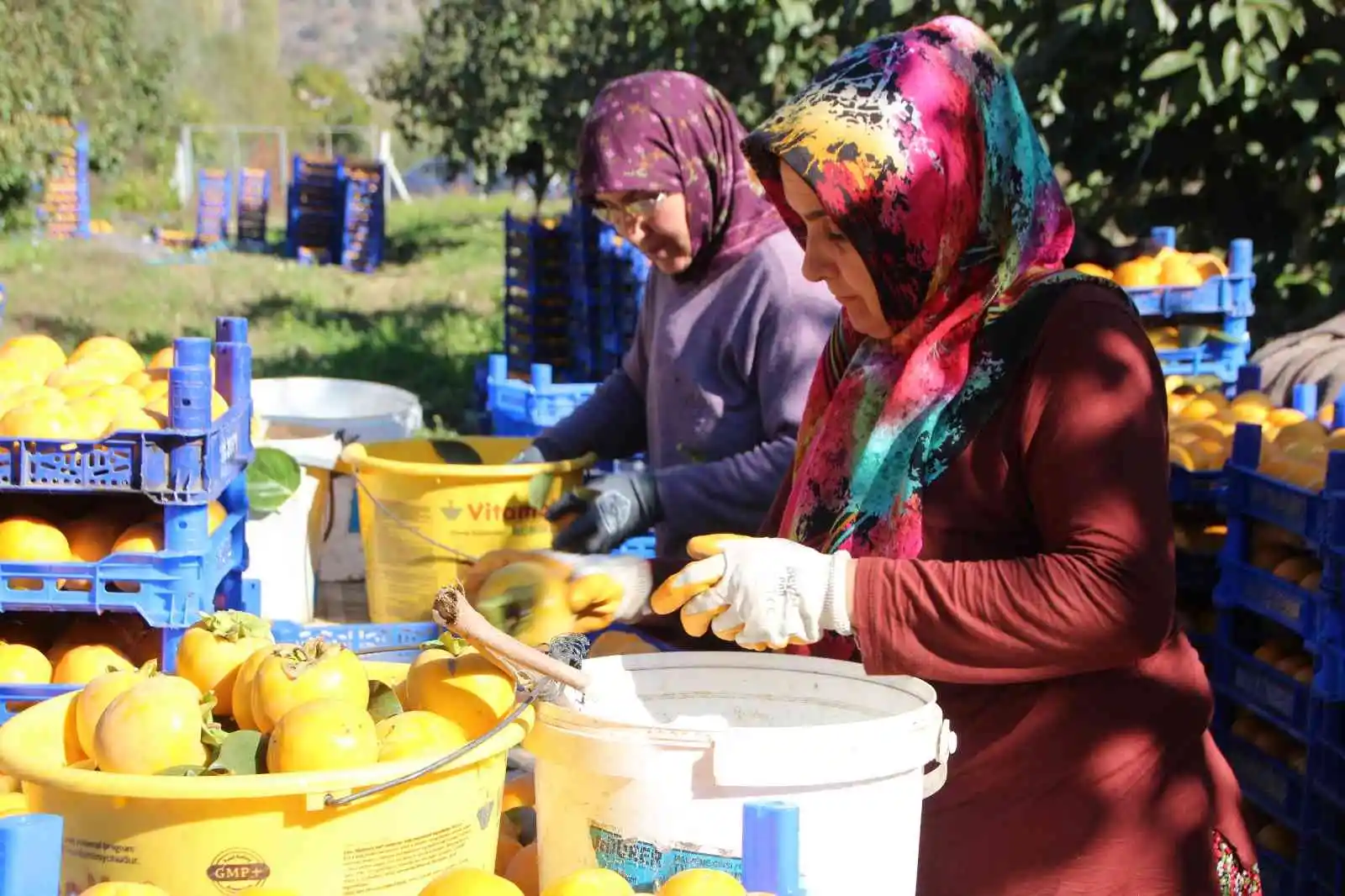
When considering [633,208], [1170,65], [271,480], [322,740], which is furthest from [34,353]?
[1170,65]

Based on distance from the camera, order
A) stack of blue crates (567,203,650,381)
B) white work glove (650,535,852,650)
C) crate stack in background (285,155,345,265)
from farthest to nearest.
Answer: crate stack in background (285,155,345,265)
stack of blue crates (567,203,650,381)
white work glove (650,535,852,650)

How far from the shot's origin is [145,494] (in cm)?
301

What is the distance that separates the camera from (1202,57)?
6.25 meters

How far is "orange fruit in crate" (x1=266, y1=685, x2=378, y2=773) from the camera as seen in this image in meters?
1.54

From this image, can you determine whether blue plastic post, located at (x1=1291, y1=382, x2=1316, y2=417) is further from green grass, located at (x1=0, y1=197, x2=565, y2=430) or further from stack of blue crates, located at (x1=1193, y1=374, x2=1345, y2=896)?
green grass, located at (x1=0, y1=197, x2=565, y2=430)

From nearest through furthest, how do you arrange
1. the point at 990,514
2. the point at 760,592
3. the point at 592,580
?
the point at 760,592 → the point at 990,514 → the point at 592,580

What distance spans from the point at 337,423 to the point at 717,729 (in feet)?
12.5

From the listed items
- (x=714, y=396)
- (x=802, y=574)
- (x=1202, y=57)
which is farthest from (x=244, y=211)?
(x=802, y=574)

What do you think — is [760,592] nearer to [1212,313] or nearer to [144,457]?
[144,457]

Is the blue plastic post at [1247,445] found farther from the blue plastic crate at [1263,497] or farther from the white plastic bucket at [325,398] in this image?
the white plastic bucket at [325,398]

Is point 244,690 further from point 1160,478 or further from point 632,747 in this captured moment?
point 1160,478

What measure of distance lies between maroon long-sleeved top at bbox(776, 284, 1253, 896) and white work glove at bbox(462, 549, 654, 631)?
394mm

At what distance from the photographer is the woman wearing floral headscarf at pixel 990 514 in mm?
1841

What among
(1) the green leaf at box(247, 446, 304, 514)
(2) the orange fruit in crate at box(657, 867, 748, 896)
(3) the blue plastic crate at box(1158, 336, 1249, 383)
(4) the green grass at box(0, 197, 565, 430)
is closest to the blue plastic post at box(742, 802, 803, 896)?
(2) the orange fruit in crate at box(657, 867, 748, 896)
